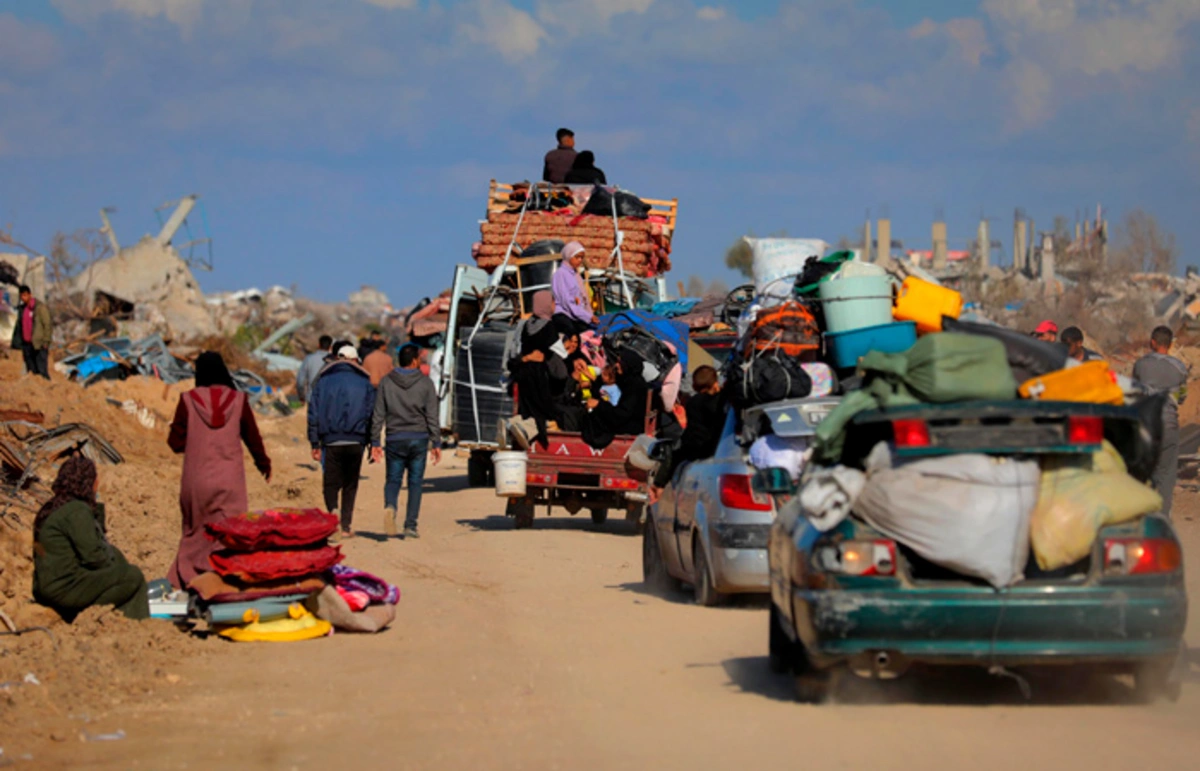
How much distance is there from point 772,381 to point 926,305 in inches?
69.7

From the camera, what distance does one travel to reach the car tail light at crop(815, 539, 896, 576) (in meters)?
6.70

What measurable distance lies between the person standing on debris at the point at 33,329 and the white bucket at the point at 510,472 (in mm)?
12961

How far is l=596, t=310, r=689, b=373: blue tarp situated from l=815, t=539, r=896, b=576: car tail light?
11687mm

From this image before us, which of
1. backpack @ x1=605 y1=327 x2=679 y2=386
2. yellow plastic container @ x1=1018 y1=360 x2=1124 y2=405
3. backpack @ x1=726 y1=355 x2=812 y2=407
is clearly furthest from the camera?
backpack @ x1=605 y1=327 x2=679 y2=386

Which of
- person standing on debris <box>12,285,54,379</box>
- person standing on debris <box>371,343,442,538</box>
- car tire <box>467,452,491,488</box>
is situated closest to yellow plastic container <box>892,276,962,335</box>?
person standing on debris <box>371,343,442,538</box>

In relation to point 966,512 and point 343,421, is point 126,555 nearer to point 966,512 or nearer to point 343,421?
point 343,421

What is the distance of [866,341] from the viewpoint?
10.2 m

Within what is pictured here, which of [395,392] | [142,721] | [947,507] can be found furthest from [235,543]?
[395,392]

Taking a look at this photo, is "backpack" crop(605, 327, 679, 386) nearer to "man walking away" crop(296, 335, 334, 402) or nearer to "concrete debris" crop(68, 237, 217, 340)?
"man walking away" crop(296, 335, 334, 402)

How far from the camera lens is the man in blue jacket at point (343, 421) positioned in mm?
15398

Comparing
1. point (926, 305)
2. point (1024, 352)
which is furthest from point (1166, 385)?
point (1024, 352)

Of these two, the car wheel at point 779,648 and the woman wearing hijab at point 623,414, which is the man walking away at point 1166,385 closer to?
the car wheel at point 779,648

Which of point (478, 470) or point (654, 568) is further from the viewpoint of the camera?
point (478, 470)

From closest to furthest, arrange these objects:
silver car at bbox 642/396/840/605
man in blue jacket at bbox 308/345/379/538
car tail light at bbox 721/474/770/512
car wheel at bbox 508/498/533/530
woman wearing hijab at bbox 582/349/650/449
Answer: silver car at bbox 642/396/840/605
car tail light at bbox 721/474/770/512
man in blue jacket at bbox 308/345/379/538
woman wearing hijab at bbox 582/349/650/449
car wheel at bbox 508/498/533/530
